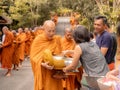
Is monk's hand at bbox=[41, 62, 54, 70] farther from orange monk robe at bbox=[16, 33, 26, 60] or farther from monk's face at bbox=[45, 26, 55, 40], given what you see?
orange monk robe at bbox=[16, 33, 26, 60]

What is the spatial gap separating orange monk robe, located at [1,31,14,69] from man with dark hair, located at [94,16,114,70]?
9.46 metres

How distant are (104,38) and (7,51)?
1002 centimetres

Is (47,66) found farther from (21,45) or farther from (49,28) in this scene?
(21,45)

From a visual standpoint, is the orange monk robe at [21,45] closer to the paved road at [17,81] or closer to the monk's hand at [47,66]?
the paved road at [17,81]

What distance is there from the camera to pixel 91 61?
5.73m

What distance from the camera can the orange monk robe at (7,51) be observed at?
16.1 metres

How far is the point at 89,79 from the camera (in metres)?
5.70

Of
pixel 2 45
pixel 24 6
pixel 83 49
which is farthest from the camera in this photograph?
pixel 24 6

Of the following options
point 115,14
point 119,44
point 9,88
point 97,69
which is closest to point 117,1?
point 115,14

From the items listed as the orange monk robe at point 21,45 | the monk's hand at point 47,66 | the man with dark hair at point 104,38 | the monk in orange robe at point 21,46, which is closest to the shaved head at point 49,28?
the monk's hand at point 47,66

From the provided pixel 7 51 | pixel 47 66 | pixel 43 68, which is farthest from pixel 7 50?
pixel 47 66

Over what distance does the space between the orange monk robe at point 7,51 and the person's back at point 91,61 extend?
10.5 m

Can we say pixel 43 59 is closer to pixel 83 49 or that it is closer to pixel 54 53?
pixel 54 53

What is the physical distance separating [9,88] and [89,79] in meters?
7.20
